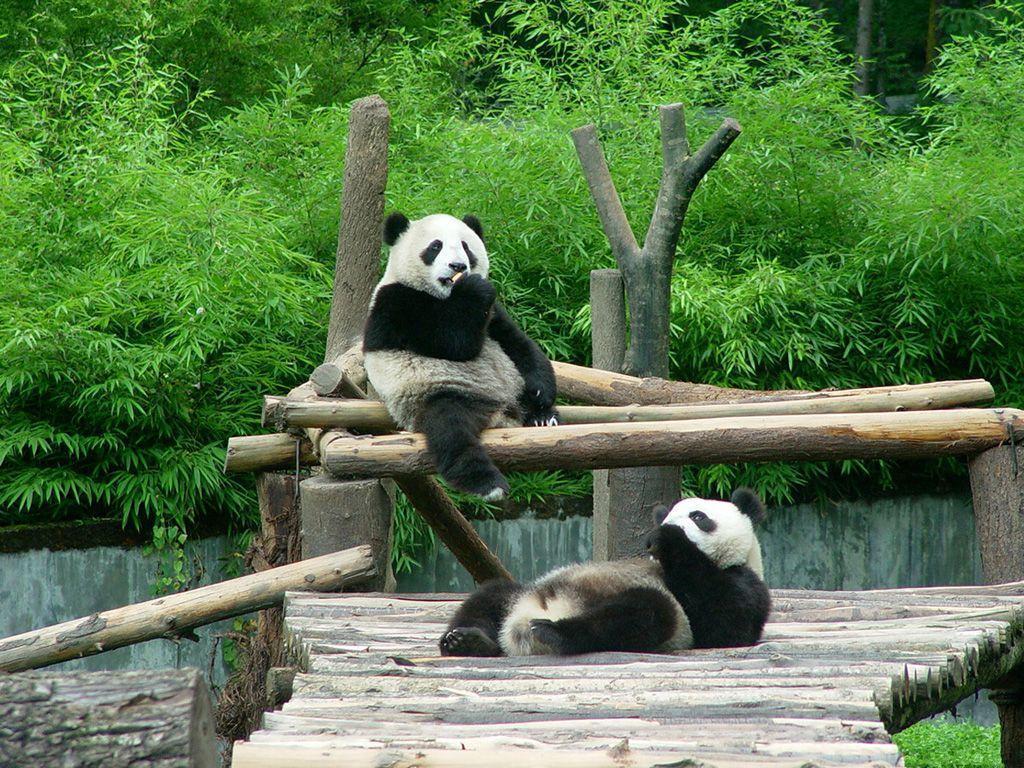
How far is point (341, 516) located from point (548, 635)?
1160mm

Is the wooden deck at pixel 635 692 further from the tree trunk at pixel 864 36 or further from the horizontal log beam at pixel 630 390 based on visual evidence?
the tree trunk at pixel 864 36

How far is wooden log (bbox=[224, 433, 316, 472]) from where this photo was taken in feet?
12.2

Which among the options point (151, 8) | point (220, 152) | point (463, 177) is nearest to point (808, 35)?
point (463, 177)

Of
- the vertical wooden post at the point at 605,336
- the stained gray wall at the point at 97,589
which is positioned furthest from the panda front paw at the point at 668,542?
the stained gray wall at the point at 97,589

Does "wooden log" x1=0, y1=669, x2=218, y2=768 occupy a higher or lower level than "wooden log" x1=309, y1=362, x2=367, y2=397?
lower

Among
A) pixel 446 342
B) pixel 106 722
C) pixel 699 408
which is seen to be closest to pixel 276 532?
pixel 446 342

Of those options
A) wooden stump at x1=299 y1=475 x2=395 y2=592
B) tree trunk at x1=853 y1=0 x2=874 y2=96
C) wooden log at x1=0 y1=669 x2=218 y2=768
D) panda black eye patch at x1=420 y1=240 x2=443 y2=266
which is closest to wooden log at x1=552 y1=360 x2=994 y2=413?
Result: panda black eye patch at x1=420 y1=240 x2=443 y2=266

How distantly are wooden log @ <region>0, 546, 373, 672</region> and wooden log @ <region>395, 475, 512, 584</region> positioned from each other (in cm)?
30

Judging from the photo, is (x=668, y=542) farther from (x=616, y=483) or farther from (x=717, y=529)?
(x=616, y=483)

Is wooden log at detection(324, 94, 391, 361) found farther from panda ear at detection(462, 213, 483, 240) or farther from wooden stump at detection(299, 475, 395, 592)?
wooden stump at detection(299, 475, 395, 592)

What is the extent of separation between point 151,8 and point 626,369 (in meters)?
3.35

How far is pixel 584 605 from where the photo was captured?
2525mm

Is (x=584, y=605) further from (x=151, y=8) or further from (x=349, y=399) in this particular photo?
(x=151, y=8)

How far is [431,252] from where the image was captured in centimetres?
367
